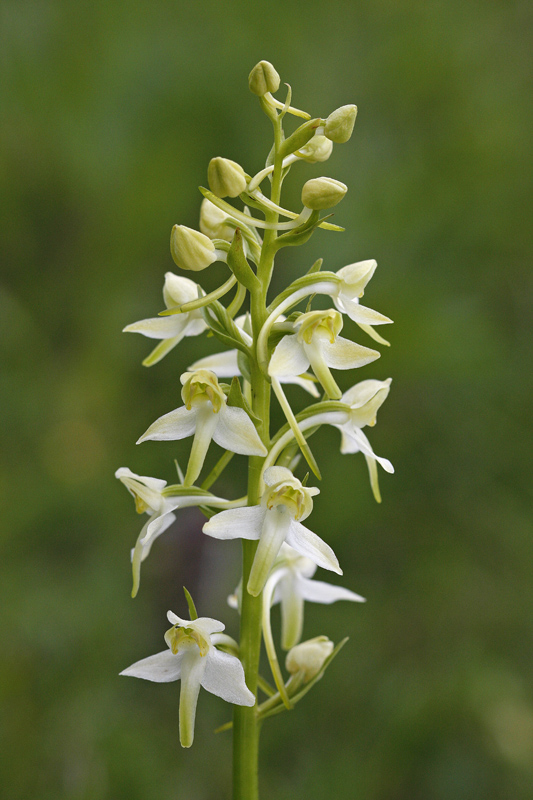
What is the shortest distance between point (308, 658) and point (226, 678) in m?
0.23

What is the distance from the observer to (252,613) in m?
1.15

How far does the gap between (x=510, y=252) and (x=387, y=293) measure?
0.84m

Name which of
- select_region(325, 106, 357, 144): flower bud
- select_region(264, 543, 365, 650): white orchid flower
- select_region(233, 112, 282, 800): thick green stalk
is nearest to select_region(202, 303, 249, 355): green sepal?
select_region(233, 112, 282, 800): thick green stalk

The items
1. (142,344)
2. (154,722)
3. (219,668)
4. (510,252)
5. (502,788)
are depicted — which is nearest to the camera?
(219,668)

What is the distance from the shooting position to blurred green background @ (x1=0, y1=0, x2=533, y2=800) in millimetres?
2334

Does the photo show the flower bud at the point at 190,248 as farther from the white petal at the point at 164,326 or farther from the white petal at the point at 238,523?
the white petal at the point at 238,523

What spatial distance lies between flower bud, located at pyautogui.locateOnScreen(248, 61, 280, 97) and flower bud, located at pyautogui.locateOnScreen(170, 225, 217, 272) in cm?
29

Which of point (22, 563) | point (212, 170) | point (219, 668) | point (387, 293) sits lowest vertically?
point (22, 563)

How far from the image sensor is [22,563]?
8.64 feet

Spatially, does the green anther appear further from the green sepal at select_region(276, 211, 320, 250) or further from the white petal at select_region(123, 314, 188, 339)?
the white petal at select_region(123, 314, 188, 339)

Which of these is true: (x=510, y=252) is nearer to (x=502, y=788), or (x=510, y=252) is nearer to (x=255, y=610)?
(x=502, y=788)

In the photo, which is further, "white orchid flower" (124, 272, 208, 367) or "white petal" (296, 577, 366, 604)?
"white petal" (296, 577, 366, 604)

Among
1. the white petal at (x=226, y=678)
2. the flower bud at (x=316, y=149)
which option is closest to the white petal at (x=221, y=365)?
the flower bud at (x=316, y=149)

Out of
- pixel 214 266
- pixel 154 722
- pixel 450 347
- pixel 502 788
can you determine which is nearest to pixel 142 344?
pixel 214 266
